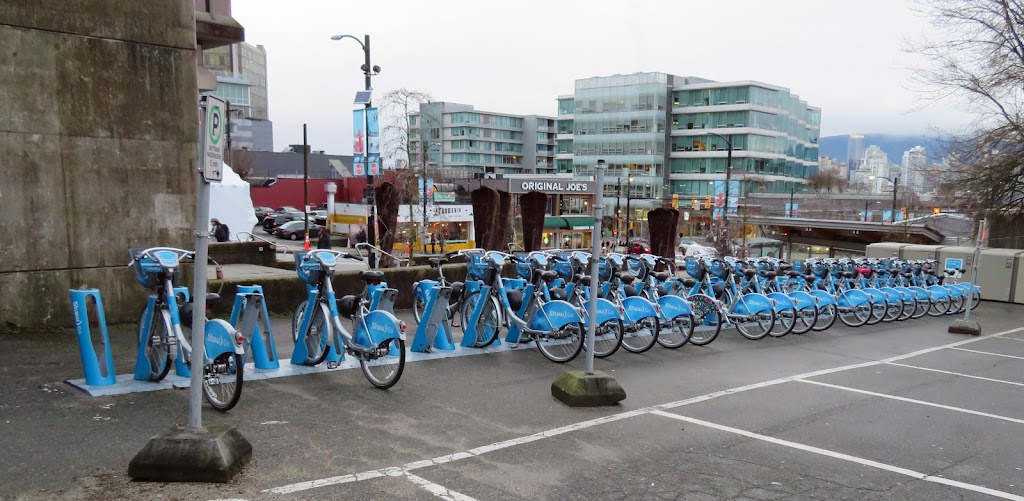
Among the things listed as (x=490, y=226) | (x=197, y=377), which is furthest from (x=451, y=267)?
(x=197, y=377)

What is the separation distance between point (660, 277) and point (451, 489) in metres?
6.74

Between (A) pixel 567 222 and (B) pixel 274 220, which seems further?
(A) pixel 567 222

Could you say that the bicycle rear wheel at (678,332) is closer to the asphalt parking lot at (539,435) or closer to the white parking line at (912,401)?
the asphalt parking lot at (539,435)

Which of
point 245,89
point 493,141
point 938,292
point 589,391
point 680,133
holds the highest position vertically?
point 245,89

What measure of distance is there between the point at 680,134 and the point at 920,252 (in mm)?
65521

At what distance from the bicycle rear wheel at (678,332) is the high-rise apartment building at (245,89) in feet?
253

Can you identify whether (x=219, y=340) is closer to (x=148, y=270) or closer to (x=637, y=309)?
(x=148, y=270)

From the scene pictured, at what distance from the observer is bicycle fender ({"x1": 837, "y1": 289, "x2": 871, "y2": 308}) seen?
13.6 m

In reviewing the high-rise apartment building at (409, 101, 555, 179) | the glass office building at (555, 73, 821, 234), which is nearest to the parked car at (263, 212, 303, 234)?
the glass office building at (555, 73, 821, 234)

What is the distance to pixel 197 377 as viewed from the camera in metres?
4.64

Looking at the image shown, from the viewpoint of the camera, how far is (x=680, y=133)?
276 ft

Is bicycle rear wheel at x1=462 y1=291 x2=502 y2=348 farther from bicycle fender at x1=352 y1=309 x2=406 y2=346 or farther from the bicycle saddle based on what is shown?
bicycle fender at x1=352 y1=309 x2=406 y2=346

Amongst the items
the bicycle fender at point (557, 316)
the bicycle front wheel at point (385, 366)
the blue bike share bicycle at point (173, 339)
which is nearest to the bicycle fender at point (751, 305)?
the bicycle fender at point (557, 316)

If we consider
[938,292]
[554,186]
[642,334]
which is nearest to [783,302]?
[642,334]
